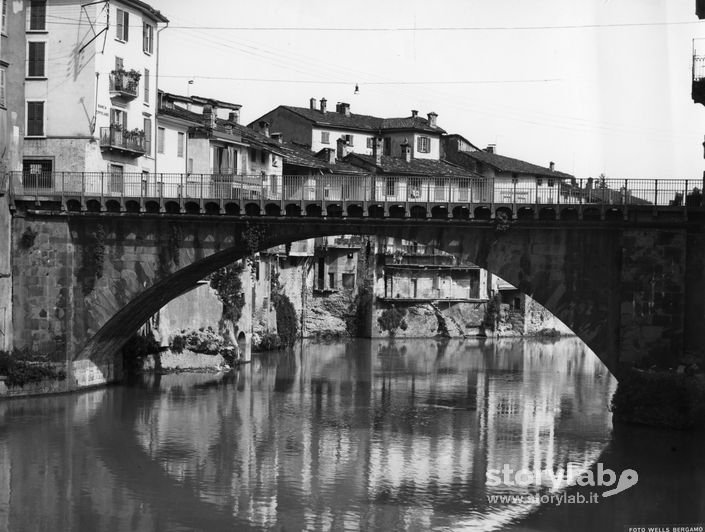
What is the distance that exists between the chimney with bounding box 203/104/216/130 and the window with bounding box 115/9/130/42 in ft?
37.1

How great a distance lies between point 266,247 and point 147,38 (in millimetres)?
14142

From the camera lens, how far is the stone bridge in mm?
46562

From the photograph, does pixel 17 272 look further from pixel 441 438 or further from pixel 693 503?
pixel 693 503

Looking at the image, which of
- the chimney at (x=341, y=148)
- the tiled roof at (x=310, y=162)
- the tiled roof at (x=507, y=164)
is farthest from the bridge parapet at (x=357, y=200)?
the tiled roof at (x=507, y=164)

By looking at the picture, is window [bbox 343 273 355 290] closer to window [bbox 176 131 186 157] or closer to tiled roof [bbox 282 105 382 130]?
tiled roof [bbox 282 105 382 130]

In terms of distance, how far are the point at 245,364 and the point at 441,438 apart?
83.9 feet

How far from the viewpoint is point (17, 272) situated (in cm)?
5234

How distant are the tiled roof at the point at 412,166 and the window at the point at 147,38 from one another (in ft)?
104

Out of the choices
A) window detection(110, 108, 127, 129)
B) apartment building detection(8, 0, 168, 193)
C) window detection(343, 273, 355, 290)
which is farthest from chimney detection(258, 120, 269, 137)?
apartment building detection(8, 0, 168, 193)

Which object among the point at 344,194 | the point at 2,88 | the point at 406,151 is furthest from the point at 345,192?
the point at 406,151

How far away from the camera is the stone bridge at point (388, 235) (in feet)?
153

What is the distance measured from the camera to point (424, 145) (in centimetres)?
10125

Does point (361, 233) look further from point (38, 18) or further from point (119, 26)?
point (38, 18)

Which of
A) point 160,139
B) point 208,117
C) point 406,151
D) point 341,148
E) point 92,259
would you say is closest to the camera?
point 92,259
